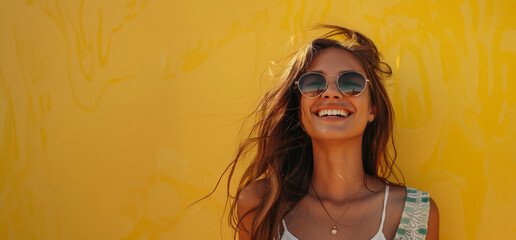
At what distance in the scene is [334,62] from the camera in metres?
2.76

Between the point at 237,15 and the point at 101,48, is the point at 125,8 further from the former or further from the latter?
the point at 237,15

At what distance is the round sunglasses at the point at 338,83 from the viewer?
2.66 meters

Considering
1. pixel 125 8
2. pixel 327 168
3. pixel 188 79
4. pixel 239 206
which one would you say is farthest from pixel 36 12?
pixel 327 168

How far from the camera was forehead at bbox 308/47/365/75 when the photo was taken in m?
2.74

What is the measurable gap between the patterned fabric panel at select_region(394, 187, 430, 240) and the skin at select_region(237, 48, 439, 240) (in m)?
0.04

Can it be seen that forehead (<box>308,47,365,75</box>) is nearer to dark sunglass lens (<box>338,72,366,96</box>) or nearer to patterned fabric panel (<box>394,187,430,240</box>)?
dark sunglass lens (<box>338,72,366,96</box>)

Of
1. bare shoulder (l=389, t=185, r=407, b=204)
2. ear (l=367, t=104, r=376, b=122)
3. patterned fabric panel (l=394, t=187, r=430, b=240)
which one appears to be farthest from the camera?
ear (l=367, t=104, r=376, b=122)

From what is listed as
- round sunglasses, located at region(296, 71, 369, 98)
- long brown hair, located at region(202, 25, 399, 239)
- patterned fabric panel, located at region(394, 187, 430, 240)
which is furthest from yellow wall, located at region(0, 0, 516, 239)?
round sunglasses, located at region(296, 71, 369, 98)

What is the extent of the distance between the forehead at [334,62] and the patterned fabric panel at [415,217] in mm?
586

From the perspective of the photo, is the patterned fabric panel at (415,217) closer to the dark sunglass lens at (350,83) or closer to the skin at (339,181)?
the skin at (339,181)

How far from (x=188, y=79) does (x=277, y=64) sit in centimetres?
46

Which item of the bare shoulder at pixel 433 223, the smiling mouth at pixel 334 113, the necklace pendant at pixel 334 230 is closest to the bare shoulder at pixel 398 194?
the bare shoulder at pixel 433 223

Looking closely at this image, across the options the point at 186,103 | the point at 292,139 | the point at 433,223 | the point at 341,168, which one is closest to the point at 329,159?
the point at 341,168

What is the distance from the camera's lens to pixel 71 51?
11.2ft
